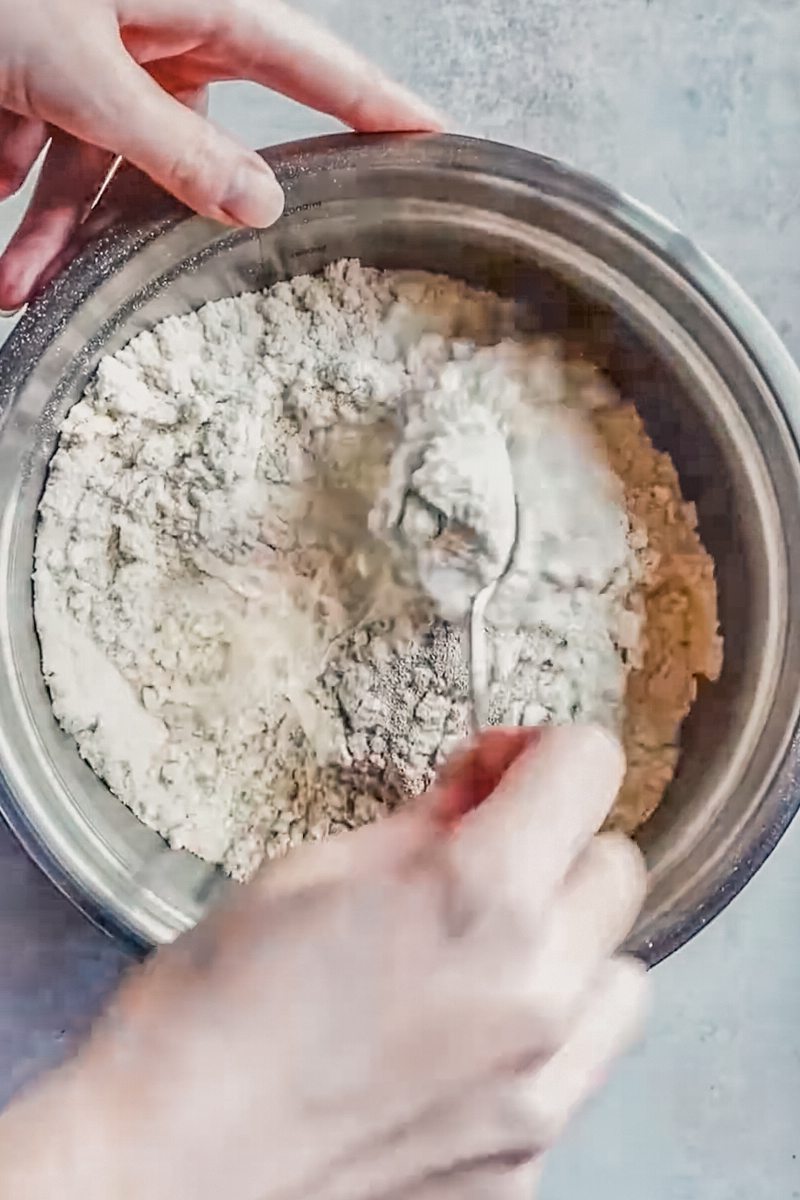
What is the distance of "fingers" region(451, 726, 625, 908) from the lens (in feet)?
1.44

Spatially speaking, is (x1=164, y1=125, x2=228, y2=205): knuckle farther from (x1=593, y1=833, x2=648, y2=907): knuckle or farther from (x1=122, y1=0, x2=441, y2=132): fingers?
(x1=593, y1=833, x2=648, y2=907): knuckle

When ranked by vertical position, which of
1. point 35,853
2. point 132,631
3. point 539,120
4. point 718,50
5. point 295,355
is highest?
point 718,50

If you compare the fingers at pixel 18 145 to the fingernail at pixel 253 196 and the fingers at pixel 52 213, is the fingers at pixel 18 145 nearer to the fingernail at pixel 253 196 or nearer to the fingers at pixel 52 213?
the fingers at pixel 52 213

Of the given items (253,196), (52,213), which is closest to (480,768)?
(253,196)

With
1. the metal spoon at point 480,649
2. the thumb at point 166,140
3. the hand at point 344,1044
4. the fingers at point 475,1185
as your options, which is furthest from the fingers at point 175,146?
the fingers at point 475,1185

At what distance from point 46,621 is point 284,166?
0.29 m

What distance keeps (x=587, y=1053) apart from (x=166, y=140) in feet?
1.54

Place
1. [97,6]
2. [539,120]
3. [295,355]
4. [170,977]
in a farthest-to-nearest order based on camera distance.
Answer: [539,120] → [295,355] → [97,6] → [170,977]

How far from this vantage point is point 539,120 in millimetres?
854

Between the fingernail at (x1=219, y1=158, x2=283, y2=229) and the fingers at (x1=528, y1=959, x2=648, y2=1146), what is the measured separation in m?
0.41

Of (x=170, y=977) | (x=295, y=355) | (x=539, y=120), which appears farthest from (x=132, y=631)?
(x=539, y=120)

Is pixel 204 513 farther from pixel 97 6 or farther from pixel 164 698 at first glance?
pixel 97 6

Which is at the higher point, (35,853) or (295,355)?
(295,355)

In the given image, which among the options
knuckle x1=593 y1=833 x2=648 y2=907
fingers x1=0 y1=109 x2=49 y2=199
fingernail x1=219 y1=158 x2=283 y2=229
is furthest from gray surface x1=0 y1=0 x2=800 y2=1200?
knuckle x1=593 y1=833 x2=648 y2=907
